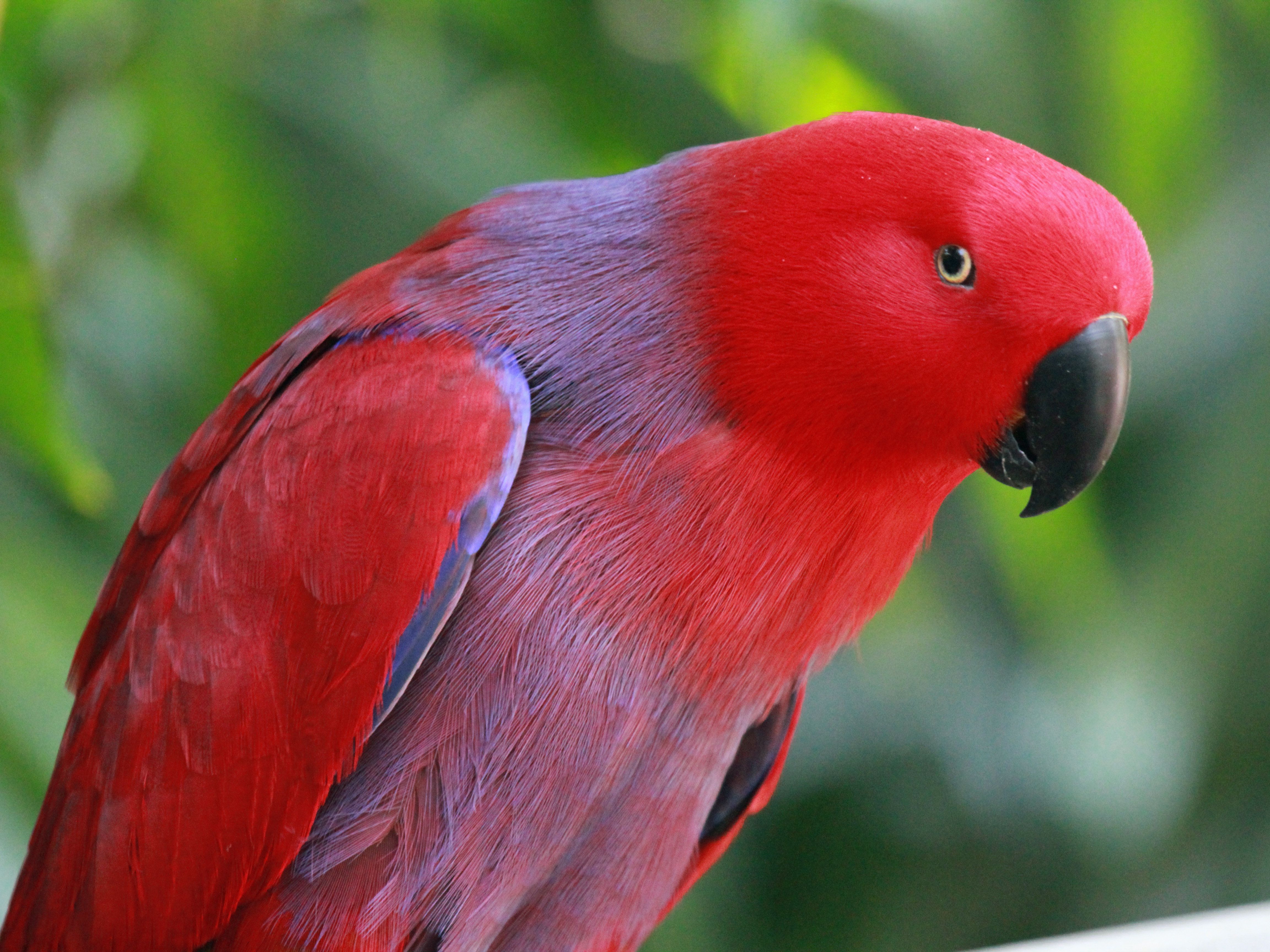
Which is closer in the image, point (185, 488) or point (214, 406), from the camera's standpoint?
point (185, 488)

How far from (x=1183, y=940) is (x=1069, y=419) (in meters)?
0.58

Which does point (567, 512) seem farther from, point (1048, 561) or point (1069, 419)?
point (1048, 561)

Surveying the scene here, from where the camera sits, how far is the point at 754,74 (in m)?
1.48

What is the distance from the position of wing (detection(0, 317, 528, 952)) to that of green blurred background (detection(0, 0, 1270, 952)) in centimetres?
53

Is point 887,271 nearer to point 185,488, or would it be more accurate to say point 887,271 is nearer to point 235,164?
point 185,488

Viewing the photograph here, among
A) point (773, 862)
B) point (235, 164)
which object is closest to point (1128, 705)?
point (773, 862)

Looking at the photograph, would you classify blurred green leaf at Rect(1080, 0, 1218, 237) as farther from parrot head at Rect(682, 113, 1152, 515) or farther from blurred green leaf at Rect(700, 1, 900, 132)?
parrot head at Rect(682, 113, 1152, 515)

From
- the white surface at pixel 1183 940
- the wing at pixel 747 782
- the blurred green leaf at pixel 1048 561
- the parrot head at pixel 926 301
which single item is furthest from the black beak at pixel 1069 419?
the blurred green leaf at pixel 1048 561

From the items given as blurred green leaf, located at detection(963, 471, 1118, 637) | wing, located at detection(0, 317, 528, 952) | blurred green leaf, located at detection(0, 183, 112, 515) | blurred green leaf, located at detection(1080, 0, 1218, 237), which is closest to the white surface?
blurred green leaf, located at detection(963, 471, 1118, 637)

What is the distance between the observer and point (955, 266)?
770 mm

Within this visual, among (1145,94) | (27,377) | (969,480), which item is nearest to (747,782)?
(969,480)

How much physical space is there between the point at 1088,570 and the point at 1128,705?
0.20 m

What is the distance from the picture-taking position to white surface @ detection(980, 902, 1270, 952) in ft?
3.42

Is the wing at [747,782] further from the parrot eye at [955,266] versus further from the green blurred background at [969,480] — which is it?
the green blurred background at [969,480]
